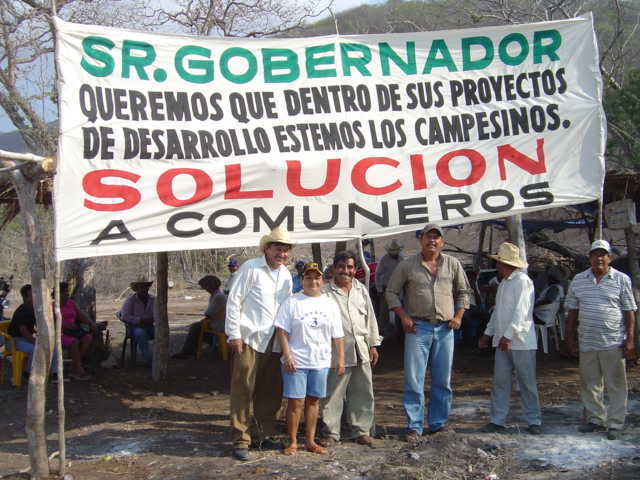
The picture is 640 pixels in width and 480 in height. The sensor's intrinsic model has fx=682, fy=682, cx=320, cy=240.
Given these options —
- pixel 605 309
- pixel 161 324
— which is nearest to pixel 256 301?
pixel 605 309

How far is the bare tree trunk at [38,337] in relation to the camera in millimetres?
5145

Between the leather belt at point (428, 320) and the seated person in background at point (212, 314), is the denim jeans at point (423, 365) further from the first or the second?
the seated person in background at point (212, 314)

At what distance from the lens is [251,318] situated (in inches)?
223

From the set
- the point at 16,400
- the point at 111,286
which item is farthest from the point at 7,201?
the point at 111,286

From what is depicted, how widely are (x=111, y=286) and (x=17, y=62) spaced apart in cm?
980

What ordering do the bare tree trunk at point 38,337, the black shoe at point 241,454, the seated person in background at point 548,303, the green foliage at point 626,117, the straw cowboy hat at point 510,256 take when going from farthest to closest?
the green foliage at point 626,117
the seated person in background at point 548,303
the straw cowboy hat at point 510,256
the black shoe at point 241,454
the bare tree trunk at point 38,337

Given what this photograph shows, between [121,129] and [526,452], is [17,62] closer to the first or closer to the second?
[121,129]

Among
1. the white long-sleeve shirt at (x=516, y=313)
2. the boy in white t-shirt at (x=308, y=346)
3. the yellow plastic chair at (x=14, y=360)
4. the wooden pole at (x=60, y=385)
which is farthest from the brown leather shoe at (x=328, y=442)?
the yellow plastic chair at (x=14, y=360)

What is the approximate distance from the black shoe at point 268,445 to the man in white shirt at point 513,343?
6.01 feet

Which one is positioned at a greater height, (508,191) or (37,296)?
(508,191)

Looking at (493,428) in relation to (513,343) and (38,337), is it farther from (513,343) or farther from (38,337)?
(38,337)

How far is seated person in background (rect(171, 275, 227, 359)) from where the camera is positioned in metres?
10.2

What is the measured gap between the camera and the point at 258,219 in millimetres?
6008

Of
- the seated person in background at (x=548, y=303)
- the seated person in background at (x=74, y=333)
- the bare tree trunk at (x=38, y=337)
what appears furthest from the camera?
the seated person in background at (x=548, y=303)
